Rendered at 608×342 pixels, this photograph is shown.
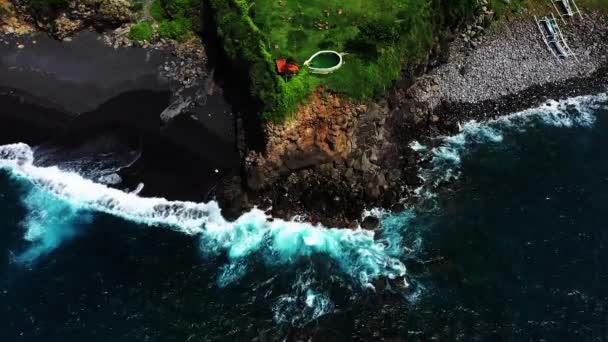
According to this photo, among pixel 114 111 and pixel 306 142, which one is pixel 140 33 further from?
pixel 306 142

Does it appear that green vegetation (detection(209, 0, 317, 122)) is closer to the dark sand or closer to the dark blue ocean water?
the dark sand

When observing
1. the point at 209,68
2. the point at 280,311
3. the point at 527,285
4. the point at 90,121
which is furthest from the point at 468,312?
the point at 90,121

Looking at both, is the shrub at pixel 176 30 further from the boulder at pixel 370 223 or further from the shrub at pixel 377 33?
the boulder at pixel 370 223

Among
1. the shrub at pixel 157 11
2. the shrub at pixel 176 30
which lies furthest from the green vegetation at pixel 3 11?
the shrub at pixel 176 30

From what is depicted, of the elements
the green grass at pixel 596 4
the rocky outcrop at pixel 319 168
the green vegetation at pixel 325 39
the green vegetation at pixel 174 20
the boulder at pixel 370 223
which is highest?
the green grass at pixel 596 4

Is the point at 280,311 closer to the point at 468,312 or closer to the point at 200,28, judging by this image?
the point at 468,312

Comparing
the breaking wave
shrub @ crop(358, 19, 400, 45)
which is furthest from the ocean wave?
shrub @ crop(358, 19, 400, 45)

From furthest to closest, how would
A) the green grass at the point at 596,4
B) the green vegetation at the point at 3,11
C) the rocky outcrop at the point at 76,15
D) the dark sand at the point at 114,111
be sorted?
the green grass at the point at 596,4, the green vegetation at the point at 3,11, the rocky outcrop at the point at 76,15, the dark sand at the point at 114,111
